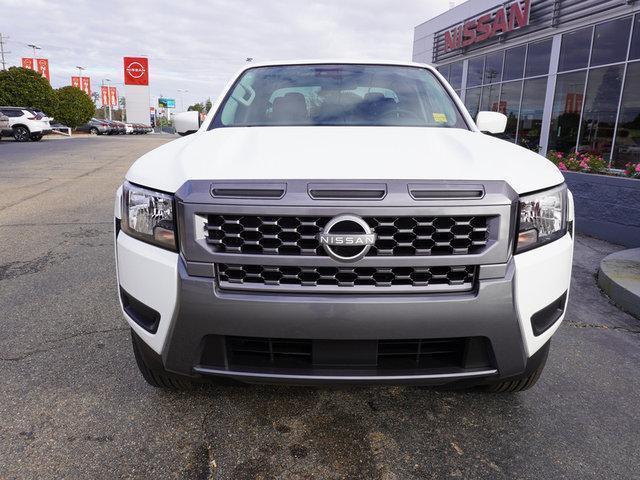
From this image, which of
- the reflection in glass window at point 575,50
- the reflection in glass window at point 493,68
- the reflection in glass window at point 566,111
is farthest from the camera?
the reflection in glass window at point 493,68

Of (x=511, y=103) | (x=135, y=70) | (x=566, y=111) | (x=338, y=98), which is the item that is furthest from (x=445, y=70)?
(x=135, y=70)

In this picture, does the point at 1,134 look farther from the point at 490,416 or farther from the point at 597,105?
the point at 490,416

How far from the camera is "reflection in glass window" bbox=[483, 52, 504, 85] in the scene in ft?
57.8

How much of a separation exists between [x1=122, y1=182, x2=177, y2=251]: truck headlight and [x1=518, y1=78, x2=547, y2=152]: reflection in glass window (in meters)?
15.0

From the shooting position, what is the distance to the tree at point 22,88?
1391 inches

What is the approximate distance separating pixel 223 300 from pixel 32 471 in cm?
104

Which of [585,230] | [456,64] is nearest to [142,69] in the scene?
[456,64]

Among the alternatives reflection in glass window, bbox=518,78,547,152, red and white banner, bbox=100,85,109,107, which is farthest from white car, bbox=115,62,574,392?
red and white banner, bbox=100,85,109,107

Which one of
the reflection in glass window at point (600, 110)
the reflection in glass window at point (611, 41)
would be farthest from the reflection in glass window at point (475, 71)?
the reflection in glass window at point (600, 110)

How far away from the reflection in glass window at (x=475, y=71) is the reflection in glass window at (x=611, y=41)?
20.6 feet

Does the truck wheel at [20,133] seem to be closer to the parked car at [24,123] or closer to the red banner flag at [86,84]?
the parked car at [24,123]

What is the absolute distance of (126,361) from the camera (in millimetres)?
2809

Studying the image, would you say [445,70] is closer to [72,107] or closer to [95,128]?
[72,107]

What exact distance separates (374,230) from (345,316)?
1.05 ft
